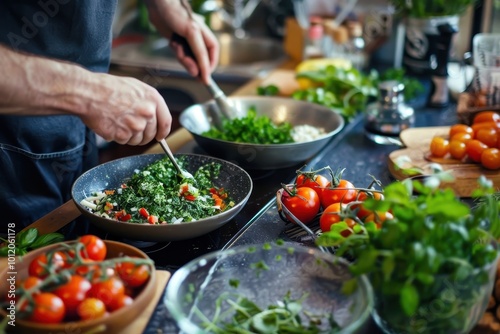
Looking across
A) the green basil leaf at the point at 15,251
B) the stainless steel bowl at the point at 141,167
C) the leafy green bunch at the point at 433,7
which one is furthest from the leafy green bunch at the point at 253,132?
the leafy green bunch at the point at 433,7

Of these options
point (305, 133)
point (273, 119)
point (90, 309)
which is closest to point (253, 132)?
point (305, 133)

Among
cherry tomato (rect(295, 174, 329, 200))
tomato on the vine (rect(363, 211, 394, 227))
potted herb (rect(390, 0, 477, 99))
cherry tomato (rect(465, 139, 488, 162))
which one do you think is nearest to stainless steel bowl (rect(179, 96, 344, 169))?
cherry tomato (rect(295, 174, 329, 200))

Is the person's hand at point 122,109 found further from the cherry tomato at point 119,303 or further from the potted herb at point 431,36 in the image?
the potted herb at point 431,36

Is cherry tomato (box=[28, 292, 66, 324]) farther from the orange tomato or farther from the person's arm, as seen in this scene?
the orange tomato

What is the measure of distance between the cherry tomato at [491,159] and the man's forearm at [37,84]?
1.01 meters

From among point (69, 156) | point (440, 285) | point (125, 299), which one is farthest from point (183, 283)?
point (69, 156)

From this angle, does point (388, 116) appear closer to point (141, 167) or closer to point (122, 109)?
point (141, 167)

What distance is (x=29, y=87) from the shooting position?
1149 mm

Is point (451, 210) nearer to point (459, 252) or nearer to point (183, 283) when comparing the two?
point (459, 252)

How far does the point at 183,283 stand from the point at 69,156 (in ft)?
2.90

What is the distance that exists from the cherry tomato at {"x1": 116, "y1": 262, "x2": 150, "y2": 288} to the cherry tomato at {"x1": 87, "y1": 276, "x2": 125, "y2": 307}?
0.15ft

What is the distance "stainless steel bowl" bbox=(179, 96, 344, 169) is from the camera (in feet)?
5.33

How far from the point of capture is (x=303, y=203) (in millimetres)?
1301

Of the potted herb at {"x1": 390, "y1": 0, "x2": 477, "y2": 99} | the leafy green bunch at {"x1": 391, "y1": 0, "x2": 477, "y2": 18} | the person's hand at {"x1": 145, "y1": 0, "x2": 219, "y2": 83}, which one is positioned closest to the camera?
the person's hand at {"x1": 145, "y1": 0, "x2": 219, "y2": 83}
